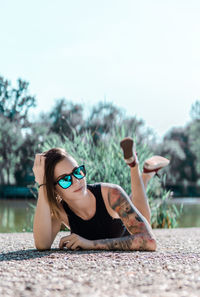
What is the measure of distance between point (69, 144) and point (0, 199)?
59.6 ft

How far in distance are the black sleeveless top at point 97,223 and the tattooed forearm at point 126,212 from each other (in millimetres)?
129

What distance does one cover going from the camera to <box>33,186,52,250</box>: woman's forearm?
11.3ft

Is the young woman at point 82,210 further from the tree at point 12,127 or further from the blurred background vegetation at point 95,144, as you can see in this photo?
the tree at point 12,127

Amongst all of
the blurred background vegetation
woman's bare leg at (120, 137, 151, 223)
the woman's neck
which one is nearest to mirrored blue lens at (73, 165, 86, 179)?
the woman's neck

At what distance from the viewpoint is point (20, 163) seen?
→ 2428 centimetres

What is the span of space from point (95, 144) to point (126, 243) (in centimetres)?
1491

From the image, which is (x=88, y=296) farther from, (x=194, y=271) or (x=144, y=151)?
(x=144, y=151)

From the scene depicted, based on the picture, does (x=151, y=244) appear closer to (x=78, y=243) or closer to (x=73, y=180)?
(x=78, y=243)

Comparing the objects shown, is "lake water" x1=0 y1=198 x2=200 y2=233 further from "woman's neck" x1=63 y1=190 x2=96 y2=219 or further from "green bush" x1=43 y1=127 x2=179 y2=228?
"woman's neck" x1=63 y1=190 x2=96 y2=219

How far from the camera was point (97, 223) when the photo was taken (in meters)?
3.56

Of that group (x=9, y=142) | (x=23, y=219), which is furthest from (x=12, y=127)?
(x=23, y=219)

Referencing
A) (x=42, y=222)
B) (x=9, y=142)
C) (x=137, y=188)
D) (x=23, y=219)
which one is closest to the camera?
(x=42, y=222)

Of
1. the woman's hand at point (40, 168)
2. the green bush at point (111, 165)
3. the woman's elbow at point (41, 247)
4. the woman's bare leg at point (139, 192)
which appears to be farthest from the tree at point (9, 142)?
the woman's hand at point (40, 168)

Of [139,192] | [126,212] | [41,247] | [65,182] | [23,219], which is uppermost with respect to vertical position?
[65,182]
